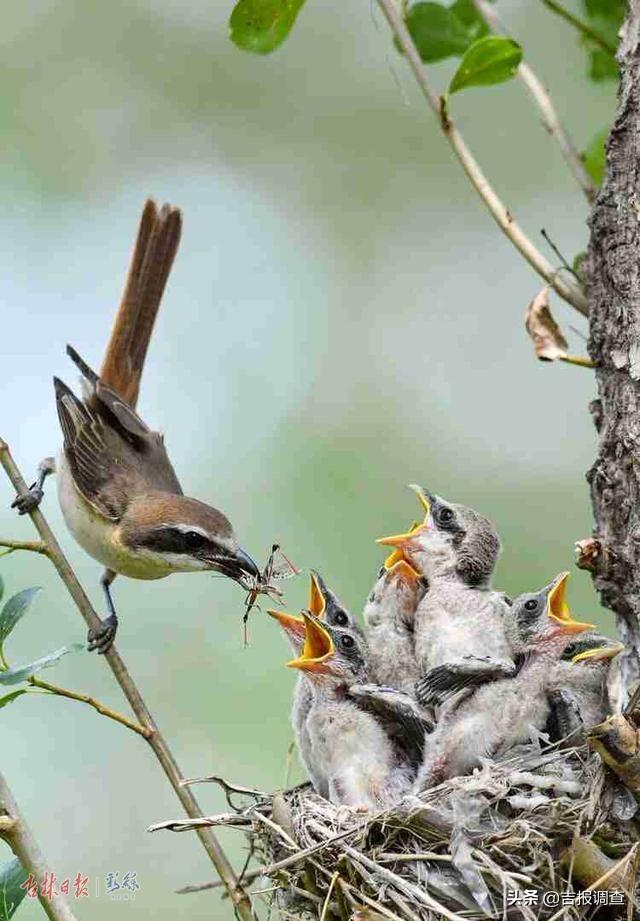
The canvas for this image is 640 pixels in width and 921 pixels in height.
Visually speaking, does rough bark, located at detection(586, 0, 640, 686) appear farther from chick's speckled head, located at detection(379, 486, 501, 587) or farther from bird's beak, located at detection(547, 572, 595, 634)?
chick's speckled head, located at detection(379, 486, 501, 587)

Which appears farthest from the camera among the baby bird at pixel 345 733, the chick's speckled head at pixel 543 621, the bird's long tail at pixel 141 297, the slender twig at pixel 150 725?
the bird's long tail at pixel 141 297

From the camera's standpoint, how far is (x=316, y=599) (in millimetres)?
3773

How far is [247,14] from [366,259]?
15.6 feet

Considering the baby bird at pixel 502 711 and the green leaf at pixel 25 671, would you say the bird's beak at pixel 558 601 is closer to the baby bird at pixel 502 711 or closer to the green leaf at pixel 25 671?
the baby bird at pixel 502 711

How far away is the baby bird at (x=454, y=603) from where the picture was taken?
3461 millimetres

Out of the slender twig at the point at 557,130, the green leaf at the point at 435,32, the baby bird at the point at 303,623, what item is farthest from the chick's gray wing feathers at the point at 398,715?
the green leaf at the point at 435,32

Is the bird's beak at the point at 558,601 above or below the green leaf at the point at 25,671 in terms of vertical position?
below

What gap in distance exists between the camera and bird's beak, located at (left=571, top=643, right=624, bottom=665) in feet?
10.8

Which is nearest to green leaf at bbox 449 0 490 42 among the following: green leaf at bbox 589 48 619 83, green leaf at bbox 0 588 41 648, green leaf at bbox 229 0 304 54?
green leaf at bbox 589 48 619 83

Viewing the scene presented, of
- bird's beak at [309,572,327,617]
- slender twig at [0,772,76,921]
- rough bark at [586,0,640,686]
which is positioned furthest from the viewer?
bird's beak at [309,572,327,617]

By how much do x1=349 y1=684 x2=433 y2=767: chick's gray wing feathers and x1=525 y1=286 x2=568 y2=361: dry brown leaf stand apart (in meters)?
1.01

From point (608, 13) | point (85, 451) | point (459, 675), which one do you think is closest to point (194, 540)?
point (85, 451)

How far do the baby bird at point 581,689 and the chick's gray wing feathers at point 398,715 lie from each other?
13.4 inches

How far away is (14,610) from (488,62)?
203cm
